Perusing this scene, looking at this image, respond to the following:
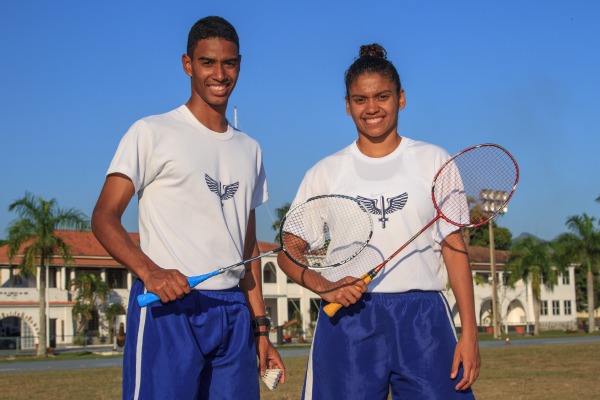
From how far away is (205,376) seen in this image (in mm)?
5250

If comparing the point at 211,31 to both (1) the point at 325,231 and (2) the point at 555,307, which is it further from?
(2) the point at 555,307

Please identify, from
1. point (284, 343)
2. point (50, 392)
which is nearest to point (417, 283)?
point (50, 392)

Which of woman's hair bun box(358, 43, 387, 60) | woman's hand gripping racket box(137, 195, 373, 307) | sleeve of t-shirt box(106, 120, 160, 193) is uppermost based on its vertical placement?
woman's hair bun box(358, 43, 387, 60)

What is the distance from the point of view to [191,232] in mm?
5250

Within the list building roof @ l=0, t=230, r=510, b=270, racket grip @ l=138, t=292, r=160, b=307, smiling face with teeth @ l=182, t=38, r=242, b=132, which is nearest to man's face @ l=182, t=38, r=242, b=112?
smiling face with teeth @ l=182, t=38, r=242, b=132

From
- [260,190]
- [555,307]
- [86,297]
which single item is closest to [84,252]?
[86,297]

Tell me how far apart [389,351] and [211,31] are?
2.19 m

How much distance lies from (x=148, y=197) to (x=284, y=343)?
2344 inches

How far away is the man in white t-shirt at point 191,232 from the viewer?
5.03 metres

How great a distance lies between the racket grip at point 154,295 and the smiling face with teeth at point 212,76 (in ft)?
3.23

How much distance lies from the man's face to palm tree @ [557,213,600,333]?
81.6 metres

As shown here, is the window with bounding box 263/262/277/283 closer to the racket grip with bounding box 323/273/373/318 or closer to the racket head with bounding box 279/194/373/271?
the racket head with bounding box 279/194/373/271

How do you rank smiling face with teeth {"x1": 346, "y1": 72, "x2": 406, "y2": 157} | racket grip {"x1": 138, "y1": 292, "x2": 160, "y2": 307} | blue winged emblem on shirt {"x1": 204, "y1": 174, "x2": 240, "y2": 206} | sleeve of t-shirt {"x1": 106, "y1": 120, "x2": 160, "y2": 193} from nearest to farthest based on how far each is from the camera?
1. racket grip {"x1": 138, "y1": 292, "x2": 160, "y2": 307}
2. sleeve of t-shirt {"x1": 106, "y1": 120, "x2": 160, "y2": 193}
3. blue winged emblem on shirt {"x1": 204, "y1": 174, "x2": 240, "y2": 206}
4. smiling face with teeth {"x1": 346, "y1": 72, "x2": 406, "y2": 157}

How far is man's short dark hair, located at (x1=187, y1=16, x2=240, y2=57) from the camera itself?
5566 mm
